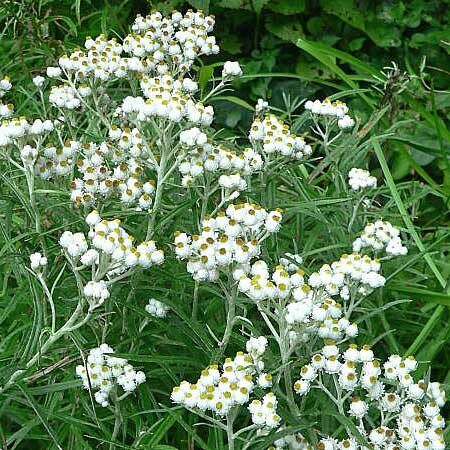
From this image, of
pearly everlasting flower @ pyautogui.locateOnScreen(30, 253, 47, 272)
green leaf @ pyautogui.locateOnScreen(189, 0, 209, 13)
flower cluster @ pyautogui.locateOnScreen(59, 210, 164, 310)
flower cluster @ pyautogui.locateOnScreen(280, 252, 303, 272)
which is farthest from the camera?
green leaf @ pyautogui.locateOnScreen(189, 0, 209, 13)

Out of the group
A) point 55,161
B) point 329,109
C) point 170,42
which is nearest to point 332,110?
point 329,109

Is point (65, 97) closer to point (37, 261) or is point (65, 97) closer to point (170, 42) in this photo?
point (170, 42)

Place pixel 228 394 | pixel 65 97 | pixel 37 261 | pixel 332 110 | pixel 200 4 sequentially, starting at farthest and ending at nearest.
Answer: pixel 200 4, pixel 332 110, pixel 65 97, pixel 37 261, pixel 228 394

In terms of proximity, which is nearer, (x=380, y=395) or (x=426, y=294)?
(x=380, y=395)

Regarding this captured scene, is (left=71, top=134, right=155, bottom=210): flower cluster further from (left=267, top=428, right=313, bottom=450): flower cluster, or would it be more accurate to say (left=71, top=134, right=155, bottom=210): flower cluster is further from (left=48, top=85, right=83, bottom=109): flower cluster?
(left=267, top=428, right=313, bottom=450): flower cluster

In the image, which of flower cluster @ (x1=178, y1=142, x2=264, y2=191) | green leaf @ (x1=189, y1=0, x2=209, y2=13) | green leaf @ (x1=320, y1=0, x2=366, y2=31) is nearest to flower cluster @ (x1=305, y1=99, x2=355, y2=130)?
flower cluster @ (x1=178, y1=142, x2=264, y2=191)

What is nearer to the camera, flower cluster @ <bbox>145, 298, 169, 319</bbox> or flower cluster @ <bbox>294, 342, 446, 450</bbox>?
flower cluster @ <bbox>294, 342, 446, 450</bbox>
